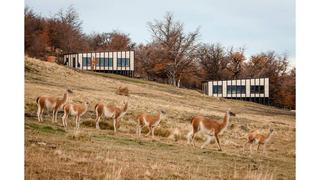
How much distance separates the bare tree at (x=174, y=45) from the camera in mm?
4465

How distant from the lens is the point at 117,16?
4637 millimetres

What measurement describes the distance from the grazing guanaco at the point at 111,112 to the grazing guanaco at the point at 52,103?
30cm

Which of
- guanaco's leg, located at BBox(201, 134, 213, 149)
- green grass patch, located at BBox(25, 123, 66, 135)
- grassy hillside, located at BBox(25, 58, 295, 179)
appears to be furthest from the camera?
guanaco's leg, located at BBox(201, 134, 213, 149)

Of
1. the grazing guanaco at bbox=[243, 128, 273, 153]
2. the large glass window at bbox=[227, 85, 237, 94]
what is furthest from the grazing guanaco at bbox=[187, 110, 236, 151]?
the large glass window at bbox=[227, 85, 237, 94]

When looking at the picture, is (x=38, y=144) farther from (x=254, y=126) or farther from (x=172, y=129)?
(x=254, y=126)

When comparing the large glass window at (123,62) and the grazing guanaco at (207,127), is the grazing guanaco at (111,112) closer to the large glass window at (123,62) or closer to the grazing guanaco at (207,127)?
the large glass window at (123,62)

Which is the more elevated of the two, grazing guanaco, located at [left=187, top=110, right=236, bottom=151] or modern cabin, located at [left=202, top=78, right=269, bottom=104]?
modern cabin, located at [left=202, top=78, right=269, bottom=104]

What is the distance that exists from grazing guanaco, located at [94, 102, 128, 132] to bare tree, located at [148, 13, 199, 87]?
1.75ft

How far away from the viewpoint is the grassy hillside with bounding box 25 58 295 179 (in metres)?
4.11

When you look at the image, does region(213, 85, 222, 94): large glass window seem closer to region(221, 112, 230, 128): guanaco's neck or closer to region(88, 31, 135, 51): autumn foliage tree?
region(221, 112, 230, 128): guanaco's neck

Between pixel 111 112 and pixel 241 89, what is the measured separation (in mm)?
1225

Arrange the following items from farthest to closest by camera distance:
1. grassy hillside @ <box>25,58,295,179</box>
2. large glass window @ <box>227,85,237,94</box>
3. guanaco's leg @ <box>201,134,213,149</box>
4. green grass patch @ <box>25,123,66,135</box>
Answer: large glass window @ <box>227,85,237,94</box> → guanaco's leg @ <box>201,134,213,149</box> → green grass patch @ <box>25,123,66,135</box> → grassy hillside @ <box>25,58,295,179</box>

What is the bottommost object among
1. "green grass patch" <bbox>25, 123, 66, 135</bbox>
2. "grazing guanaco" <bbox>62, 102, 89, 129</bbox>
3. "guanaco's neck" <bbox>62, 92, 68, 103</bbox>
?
"green grass patch" <bbox>25, 123, 66, 135</bbox>

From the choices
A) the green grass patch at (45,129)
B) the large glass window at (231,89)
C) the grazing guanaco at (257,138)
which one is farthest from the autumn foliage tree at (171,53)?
the green grass patch at (45,129)
